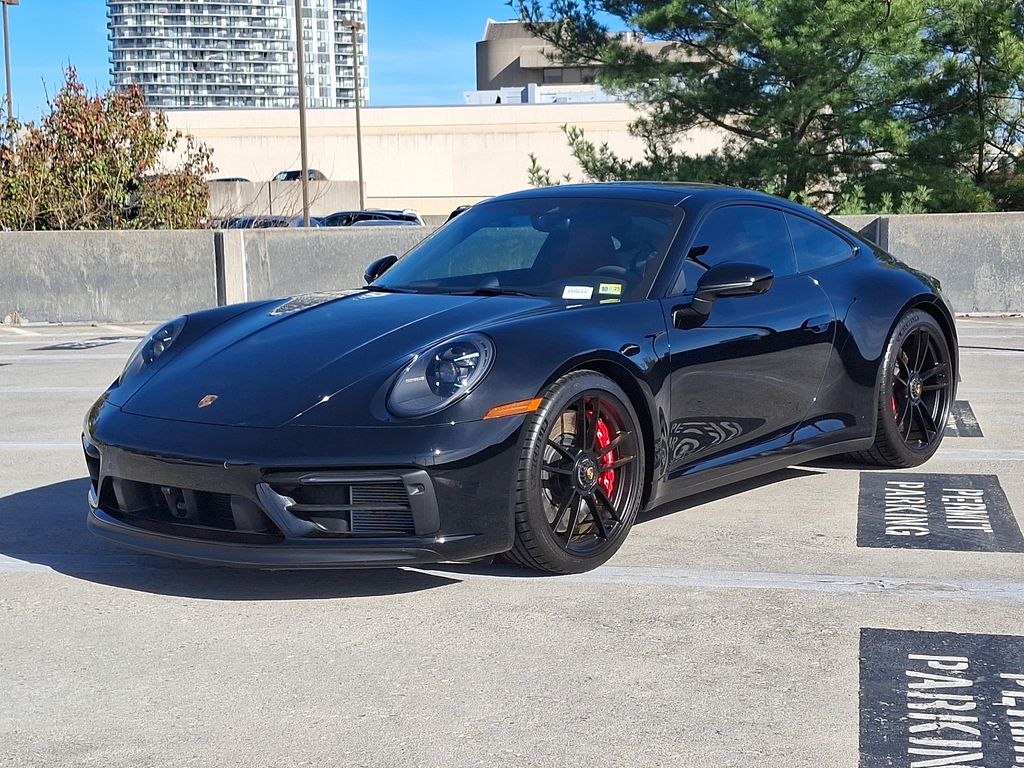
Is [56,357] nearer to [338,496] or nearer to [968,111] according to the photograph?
→ [338,496]

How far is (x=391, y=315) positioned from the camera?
4.79 metres

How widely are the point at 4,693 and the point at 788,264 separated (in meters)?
3.58

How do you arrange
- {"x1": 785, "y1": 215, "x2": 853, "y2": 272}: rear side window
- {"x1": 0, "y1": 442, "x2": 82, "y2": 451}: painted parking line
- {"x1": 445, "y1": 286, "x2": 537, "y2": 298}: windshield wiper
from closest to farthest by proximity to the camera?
1. {"x1": 445, "y1": 286, "x2": 537, "y2": 298}: windshield wiper
2. {"x1": 785, "y1": 215, "x2": 853, "y2": 272}: rear side window
3. {"x1": 0, "y1": 442, "x2": 82, "y2": 451}: painted parking line

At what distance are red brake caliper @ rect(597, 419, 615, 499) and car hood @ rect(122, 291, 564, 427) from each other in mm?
462

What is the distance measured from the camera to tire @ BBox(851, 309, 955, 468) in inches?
236

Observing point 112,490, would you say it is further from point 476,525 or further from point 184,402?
point 476,525

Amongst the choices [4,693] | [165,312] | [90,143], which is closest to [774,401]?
[4,693]

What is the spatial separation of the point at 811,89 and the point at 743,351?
13080 millimetres

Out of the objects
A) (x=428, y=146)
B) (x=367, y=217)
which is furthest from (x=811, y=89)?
(x=428, y=146)

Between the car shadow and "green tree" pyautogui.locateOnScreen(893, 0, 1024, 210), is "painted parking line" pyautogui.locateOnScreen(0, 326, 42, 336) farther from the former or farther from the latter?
"green tree" pyautogui.locateOnScreen(893, 0, 1024, 210)

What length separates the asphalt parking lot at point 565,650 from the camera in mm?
3090

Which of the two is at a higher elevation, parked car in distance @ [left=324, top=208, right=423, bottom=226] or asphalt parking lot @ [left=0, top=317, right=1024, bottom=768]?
parked car in distance @ [left=324, top=208, right=423, bottom=226]

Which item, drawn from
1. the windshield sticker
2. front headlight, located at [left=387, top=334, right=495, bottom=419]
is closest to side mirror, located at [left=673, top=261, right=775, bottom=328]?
the windshield sticker

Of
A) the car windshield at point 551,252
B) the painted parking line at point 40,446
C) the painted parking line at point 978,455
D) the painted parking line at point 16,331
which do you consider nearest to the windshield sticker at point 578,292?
the car windshield at point 551,252
